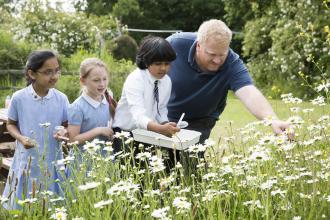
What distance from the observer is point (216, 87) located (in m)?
4.00

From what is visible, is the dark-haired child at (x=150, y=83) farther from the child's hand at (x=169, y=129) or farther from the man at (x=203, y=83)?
the man at (x=203, y=83)

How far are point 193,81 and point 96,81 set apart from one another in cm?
71

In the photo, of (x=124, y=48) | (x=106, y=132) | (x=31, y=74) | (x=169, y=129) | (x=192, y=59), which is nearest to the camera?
(x=169, y=129)

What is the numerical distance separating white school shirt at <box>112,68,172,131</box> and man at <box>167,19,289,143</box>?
46cm

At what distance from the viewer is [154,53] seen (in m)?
3.28

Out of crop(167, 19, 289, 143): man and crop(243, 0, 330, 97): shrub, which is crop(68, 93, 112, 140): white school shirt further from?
→ crop(243, 0, 330, 97): shrub

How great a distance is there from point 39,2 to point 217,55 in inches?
503

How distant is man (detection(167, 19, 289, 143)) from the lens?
12.3ft

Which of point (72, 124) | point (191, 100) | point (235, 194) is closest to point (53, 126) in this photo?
point (72, 124)

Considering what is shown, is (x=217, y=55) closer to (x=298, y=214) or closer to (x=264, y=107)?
(x=264, y=107)

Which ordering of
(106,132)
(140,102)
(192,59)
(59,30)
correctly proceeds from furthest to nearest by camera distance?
(59,30) < (192,59) < (106,132) < (140,102)

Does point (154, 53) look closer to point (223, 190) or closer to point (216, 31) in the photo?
point (216, 31)

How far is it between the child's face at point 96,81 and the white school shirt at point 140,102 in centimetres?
20

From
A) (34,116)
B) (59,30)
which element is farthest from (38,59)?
(59,30)
